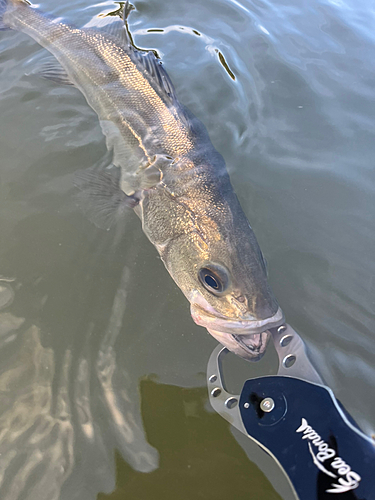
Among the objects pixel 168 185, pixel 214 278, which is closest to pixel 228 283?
pixel 214 278

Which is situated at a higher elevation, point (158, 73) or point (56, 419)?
point (158, 73)

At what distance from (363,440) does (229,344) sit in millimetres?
758

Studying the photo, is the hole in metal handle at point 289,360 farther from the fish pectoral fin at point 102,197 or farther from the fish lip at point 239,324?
the fish pectoral fin at point 102,197

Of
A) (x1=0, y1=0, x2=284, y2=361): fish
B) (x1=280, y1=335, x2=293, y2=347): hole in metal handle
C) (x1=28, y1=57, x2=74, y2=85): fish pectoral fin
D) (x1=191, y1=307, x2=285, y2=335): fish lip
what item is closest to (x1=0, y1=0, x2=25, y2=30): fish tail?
(x1=0, y1=0, x2=284, y2=361): fish

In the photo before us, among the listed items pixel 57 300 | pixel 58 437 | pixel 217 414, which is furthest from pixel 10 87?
pixel 217 414

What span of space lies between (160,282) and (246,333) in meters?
0.82

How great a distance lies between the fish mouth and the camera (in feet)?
6.31

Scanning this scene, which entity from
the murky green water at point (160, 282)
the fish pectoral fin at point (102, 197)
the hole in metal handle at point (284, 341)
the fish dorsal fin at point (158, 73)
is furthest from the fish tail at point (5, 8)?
the hole in metal handle at point (284, 341)

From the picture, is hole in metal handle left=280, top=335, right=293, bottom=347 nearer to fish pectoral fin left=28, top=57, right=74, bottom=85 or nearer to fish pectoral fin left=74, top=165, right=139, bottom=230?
fish pectoral fin left=74, top=165, right=139, bottom=230

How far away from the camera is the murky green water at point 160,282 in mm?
1881

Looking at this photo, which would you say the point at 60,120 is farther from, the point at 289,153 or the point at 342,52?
the point at 342,52

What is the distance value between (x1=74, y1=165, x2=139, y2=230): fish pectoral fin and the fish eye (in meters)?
0.95

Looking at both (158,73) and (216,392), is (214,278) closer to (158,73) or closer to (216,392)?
(216,392)

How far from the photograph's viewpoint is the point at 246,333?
1.93 m
